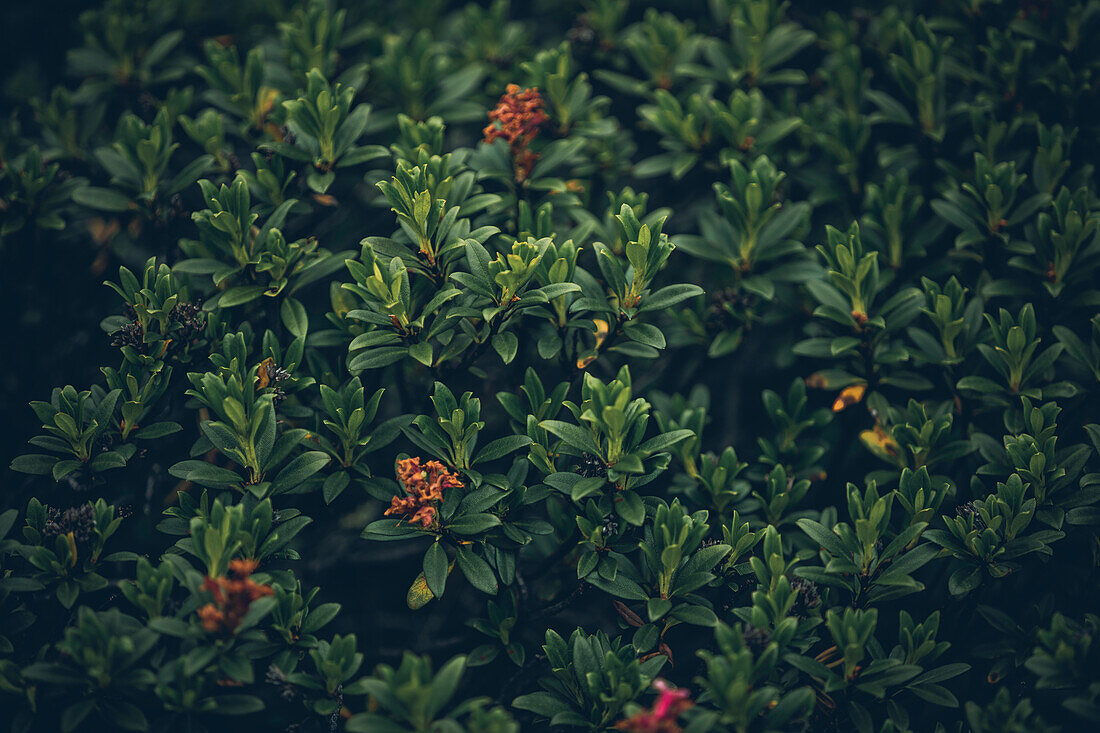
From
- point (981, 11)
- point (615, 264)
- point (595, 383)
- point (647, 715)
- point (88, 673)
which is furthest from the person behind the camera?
point (981, 11)

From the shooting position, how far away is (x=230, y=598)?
201 cm

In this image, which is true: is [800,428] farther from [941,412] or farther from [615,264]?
[615,264]

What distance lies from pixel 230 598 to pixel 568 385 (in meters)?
1.13

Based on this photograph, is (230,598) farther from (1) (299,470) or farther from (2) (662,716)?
(2) (662,716)

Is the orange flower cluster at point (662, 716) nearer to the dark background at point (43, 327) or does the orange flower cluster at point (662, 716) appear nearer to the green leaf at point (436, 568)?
the green leaf at point (436, 568)

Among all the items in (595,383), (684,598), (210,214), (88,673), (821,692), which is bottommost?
(821,692)

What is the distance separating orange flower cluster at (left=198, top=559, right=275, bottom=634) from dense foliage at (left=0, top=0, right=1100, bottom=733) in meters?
0.01

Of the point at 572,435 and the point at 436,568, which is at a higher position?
the point at 572,435

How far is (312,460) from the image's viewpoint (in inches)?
90.2

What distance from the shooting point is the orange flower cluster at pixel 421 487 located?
86.2 inches

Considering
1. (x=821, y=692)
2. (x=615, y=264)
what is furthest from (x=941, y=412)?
(x=615, y=264)

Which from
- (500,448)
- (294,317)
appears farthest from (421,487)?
(294,317)

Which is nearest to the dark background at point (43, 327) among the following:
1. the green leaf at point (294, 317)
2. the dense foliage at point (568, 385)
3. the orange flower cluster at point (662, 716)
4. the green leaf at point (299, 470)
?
the dense foliage at point (568, 385)

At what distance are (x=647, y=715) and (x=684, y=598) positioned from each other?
577 mm
